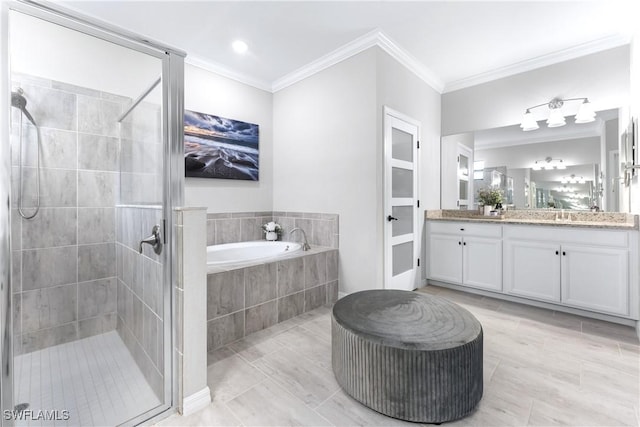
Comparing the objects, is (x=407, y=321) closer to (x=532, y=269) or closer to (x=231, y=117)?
(x=532, y=269)

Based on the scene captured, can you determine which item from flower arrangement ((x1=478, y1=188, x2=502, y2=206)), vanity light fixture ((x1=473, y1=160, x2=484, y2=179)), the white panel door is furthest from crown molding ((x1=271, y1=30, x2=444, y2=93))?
flower arrangement ((x1=478, y1=188, x2=502, y2=206))

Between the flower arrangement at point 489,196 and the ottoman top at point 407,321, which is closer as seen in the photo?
the ottoman top at point 407,321

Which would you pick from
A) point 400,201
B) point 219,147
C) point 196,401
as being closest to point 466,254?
point 400,201

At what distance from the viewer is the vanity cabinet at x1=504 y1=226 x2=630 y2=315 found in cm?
239

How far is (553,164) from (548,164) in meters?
0.05

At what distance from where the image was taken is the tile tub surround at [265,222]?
3174mm

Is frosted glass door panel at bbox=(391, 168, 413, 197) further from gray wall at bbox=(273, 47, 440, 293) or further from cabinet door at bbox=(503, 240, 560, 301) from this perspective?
cabinet door at bbox=(503, 240, 560, 301)

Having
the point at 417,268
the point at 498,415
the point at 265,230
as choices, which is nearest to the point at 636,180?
the point at 417,268

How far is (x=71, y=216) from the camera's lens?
2.12 m

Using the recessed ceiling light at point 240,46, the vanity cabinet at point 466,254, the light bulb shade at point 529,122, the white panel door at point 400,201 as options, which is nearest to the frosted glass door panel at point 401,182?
the white panel door at point 400,201

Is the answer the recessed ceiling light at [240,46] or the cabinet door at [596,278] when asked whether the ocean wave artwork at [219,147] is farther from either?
the cabinet door at [596,278]

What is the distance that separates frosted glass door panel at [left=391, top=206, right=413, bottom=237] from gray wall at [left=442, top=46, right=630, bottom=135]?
1368 mm

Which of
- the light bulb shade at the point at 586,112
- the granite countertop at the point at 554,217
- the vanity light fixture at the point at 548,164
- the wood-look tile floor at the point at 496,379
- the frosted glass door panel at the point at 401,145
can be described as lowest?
the wood-look tile floor at the point at 496,379

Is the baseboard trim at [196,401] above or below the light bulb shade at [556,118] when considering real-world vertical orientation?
below
